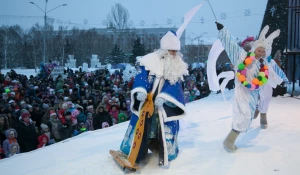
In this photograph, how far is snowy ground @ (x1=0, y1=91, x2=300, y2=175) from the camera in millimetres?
4066

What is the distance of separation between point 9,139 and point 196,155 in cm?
369

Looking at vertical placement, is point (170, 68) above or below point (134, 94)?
above

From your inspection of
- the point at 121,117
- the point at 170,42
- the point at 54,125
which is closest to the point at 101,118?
the point at 121,117

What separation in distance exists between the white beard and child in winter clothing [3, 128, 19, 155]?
3566 mm

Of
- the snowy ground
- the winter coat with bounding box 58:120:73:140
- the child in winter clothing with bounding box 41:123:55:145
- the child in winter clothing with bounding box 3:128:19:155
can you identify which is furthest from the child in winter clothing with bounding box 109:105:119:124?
the child in winter clothing with bounding box 3:128:19:155

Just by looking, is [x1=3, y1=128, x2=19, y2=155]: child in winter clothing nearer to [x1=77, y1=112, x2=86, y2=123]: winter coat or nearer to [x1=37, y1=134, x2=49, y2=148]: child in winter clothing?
[x1=37, y1=134, x2=49, y2=148]: child in winter clothing

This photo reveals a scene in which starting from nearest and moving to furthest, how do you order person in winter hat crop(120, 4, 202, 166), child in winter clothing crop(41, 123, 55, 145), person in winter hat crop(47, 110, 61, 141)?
1. person in winter hat crop(120, 4, 202, 166)
2. child in winter clothing crop(41, 123, 55, 145)
3. person in winter hat crop(47, 110, 61, 141)

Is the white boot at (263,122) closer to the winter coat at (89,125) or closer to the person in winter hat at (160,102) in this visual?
the person in winter hat at (160,102)

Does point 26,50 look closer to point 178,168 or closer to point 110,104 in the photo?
point 110,104

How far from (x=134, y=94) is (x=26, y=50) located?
128 ft

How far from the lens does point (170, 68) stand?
4191 mm

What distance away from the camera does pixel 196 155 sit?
4.60 meters

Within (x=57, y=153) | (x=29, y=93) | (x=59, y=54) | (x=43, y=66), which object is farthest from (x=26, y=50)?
(x=57, y=153)

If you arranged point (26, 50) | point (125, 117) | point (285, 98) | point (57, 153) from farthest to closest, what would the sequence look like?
1. point (26, 50)
2. point (285, 98)
3. point (125, 117)
4. point (57, 153)
